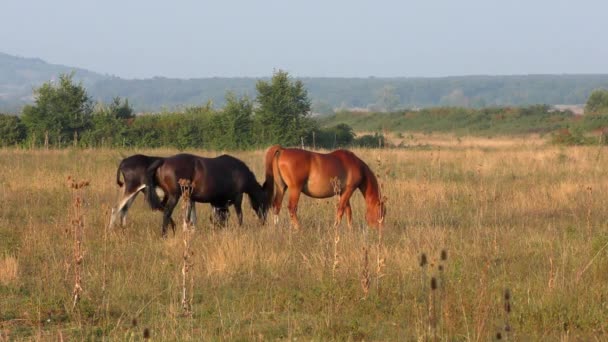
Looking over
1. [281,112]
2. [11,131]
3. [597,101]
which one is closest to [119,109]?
[11,131]

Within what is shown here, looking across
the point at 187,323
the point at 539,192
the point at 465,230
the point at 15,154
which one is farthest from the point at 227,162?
the point at 15,154

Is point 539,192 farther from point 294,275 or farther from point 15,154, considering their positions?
point 15,154

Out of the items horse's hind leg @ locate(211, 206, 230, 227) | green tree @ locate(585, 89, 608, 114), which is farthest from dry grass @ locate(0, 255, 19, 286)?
green tree @ locate(585, 89, 608, 114)

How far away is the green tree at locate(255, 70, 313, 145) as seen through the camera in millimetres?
32812

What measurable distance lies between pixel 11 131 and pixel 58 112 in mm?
1992

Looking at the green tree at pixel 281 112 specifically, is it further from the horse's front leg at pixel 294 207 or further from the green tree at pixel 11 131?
the horse's front leg at pixel 294 207

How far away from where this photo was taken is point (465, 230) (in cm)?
1134

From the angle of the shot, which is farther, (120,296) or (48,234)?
(48,234)

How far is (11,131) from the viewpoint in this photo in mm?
31719

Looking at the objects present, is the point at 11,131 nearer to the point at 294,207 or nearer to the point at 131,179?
the point at 131,179

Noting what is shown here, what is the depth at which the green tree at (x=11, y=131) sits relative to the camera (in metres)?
31.5

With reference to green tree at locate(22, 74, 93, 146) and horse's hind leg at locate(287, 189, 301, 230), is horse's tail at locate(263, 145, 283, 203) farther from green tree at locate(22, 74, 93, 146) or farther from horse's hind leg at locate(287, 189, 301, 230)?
green tree at locate(22, 74, 93, 146)

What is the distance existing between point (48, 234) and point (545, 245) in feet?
21.0

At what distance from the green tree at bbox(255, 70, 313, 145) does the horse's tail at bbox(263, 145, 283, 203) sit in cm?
2020
